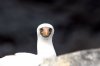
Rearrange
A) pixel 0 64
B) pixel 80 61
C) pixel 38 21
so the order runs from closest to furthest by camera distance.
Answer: pixel 80 61 → pixel 0 64 → pixel 38 21

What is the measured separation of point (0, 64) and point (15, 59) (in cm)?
8

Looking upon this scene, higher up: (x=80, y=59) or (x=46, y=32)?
Answer: (x=46, y=32)

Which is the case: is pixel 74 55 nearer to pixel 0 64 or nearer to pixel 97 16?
pixel 0 64

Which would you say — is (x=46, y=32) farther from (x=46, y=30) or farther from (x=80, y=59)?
(x=80, y=59)

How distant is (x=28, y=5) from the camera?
5.54 meters

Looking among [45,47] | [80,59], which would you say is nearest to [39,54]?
[45,47]

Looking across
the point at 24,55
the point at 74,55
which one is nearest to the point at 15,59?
the point at 24,55

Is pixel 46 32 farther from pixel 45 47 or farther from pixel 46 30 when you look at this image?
pixel 45 47

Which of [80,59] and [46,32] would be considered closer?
[80,59]

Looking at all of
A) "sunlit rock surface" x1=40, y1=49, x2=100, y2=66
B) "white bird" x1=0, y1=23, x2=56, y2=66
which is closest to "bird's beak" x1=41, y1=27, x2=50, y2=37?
"white bird" x1=0, y1=23, x2=56, y2=66

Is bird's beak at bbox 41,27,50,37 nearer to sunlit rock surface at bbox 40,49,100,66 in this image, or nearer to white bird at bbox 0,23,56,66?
white bird at bbox 0,23,56,66

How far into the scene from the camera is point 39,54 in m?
3.74

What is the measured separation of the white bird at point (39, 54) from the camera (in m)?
3.50

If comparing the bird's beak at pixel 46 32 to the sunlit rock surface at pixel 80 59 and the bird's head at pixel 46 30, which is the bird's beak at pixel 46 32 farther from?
the sunlit rock surface at pixel 80 59
